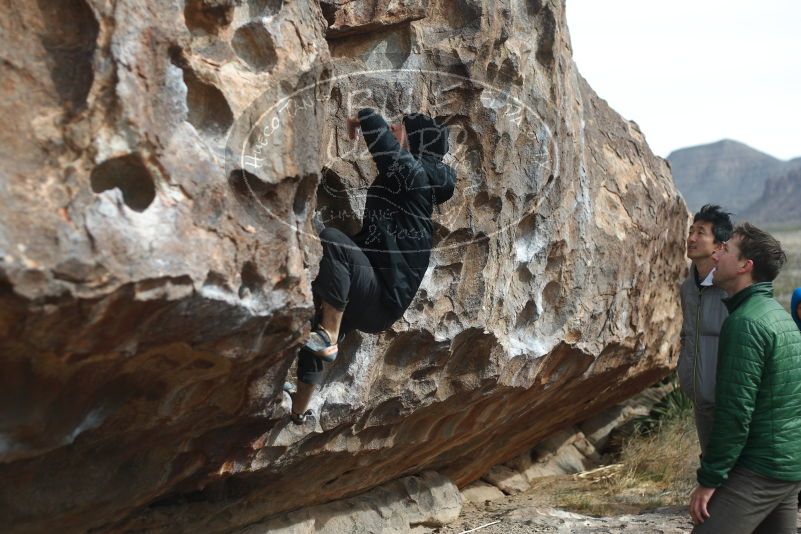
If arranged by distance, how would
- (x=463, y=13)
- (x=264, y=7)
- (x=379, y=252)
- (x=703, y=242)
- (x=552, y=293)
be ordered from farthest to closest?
(x=552, y=293) → (x=703, y=242) → (x=463, y=13) → (x=379, y=252) → (x=264, y=7)

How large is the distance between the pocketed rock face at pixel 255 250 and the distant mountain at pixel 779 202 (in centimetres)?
4690

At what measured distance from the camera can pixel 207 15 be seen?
117 inches

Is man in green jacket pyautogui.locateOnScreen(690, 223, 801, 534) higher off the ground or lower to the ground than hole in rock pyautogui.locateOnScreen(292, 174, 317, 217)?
lower

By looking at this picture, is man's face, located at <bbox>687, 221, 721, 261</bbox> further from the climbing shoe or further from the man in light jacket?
the climbing shoe

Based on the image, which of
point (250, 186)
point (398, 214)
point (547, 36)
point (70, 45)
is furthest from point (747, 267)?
point (70, 45)

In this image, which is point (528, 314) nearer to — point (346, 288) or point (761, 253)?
point (761, 253)

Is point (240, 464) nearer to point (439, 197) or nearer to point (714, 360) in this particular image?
point (439, 197)

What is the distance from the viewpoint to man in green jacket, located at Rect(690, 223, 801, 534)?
3.44 metres

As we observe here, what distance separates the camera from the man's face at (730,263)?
12.2 feet

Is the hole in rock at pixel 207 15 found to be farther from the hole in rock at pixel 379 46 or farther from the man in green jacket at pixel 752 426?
the man in green jacket at pixel 752 426

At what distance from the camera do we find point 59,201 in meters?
2.51

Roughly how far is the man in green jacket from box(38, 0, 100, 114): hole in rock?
2.42 metres

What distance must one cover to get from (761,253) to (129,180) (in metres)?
2.44

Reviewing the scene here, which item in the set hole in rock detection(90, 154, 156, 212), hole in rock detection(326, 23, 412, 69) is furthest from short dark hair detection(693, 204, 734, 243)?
hole in rock detection(90, 154, 156, 212)
